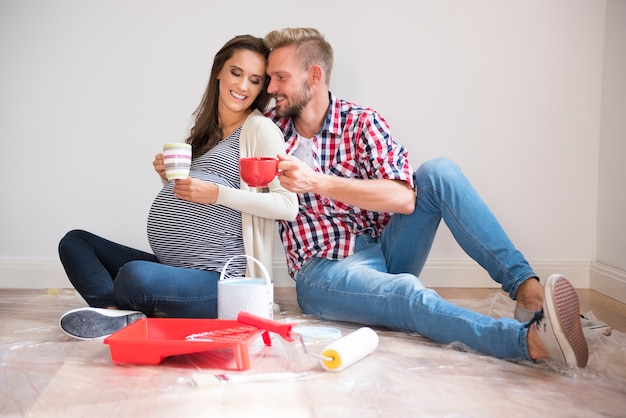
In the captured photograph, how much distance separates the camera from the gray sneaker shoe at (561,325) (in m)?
1.60

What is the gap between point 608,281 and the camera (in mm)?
2881

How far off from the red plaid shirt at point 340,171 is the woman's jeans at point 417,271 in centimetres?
5

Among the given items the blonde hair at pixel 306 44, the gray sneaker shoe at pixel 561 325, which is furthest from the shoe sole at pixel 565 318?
the blonde hair at pixel 306 44

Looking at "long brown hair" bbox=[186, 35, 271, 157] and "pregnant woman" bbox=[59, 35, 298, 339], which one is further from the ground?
"long brown hair" bbox=[186, 35, 271, 157]

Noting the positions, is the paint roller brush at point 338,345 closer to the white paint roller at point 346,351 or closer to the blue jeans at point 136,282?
the white paint roller at point 346,351

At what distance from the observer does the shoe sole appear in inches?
62.8

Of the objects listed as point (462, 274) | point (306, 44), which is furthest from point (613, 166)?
point (306, 44)

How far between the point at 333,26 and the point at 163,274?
4.67 feet

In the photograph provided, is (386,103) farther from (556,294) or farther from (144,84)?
(556,294)

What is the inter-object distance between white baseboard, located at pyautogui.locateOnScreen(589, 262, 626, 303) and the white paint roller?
4.86 ft

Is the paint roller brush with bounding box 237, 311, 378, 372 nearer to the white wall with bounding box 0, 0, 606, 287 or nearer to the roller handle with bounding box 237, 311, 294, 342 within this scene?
the roller handle with bounding box 237, 311, 294, 342

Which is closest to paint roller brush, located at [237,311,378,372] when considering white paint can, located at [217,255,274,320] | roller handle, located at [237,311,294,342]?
roller handle, located at [237,311,294,342]

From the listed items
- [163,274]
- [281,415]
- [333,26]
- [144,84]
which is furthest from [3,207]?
[281,415]

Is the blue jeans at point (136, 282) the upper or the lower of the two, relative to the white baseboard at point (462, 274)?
upper
